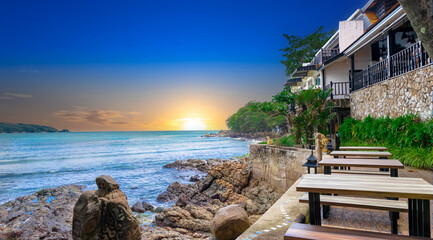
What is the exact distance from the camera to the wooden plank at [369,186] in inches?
95.5

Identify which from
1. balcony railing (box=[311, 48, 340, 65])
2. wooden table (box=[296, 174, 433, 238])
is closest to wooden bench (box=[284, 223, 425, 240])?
wooden table (box=[296, 174, 433, 238])

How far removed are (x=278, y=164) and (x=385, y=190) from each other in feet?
35.2

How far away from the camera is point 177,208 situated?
1042cm

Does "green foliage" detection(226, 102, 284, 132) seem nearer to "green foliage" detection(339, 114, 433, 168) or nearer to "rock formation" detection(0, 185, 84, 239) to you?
"green foliage" detection(339, 114, 433, 168)

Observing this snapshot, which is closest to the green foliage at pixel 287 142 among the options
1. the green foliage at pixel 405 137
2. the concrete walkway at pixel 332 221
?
the green foliage at pixel 405 137

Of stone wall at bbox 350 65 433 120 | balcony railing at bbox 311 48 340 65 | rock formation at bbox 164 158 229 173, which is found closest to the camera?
stone wall at bbox 350 65 433 120

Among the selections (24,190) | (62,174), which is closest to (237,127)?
(62,174)

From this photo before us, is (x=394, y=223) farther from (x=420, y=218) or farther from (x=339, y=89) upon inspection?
(x=339, y=89)

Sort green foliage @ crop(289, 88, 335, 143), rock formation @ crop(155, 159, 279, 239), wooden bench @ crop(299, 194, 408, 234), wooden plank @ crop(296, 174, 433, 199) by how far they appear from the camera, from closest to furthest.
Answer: wooden plank @ crop(296, 174, 433, 199), wooden bench @ crop(299, 194, 408, 234), rock formation @ crop(155, 159, 279, 239), green foliage @ crop(289, 88, 335, 143)

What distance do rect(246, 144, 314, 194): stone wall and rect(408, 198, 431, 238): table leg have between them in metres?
8.46

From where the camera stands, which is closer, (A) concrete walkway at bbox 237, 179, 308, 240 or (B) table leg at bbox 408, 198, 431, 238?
(B) table leg at bbox 408, 198, 431, 238

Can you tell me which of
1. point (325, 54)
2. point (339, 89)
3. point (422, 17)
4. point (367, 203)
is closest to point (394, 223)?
point (367, 203)

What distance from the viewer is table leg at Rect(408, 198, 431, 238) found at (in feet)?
7.97

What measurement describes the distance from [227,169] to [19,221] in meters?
10.2
